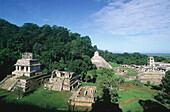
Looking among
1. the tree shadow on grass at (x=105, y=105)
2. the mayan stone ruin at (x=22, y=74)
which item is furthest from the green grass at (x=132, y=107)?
the mayan stone ruin at (x=22, y=74)

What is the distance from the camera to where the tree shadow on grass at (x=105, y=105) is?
14.7m

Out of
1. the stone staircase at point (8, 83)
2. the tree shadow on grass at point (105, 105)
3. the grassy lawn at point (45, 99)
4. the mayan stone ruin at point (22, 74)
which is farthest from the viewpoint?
the stone staircase at point (8, 83)

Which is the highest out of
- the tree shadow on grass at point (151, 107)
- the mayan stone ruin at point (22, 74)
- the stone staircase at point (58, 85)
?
the mayan stone ruin at point (22, 74)

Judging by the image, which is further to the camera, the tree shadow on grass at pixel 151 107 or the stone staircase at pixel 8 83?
the stone staircase at pixel 8 83

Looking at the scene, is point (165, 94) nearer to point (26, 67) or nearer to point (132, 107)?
point (132, 107)

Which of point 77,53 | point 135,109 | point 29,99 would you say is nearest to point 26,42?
point 77,53

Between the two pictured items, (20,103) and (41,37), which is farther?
(41,37)

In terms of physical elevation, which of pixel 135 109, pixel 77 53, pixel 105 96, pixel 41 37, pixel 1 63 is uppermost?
pixel 41 37

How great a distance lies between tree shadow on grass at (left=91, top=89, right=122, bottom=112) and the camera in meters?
14.7

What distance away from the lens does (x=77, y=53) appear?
41781 millimetres

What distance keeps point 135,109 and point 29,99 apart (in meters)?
17.3

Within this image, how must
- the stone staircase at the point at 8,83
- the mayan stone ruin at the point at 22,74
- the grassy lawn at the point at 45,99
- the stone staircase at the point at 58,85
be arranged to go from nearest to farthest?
the grassy lawn at the point at 45,99 < the mayan stone ruin at the point at 22,74 < the stone staircase at the point at 8,83 < the stone staircase at the point at 58,85

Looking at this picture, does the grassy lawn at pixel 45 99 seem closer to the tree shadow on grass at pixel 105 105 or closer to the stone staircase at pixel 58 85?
the stone staircase at pixel 58 85

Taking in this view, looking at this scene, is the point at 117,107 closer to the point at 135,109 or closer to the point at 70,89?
the point at 135,109
